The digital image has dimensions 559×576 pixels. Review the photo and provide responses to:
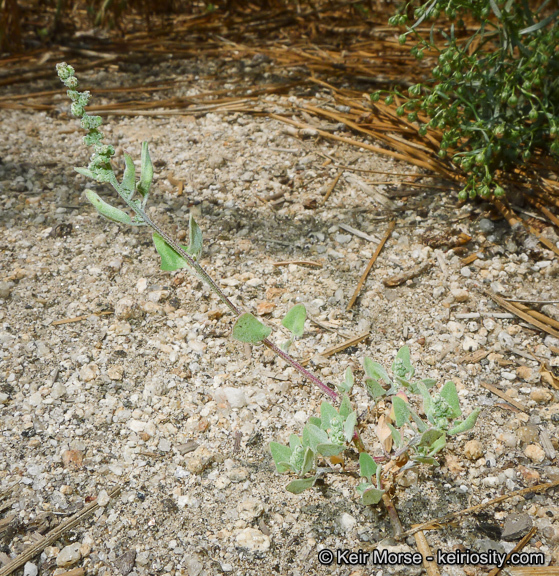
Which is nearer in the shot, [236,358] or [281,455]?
[281,455]

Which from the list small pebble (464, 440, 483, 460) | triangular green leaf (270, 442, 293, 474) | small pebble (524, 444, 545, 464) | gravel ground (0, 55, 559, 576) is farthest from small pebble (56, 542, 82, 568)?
small pebble (524, 444, 545, 464)

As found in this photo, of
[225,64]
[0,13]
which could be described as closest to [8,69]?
[0,13]

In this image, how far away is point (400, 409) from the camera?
1.08 metres

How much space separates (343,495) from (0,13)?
3.19 meters

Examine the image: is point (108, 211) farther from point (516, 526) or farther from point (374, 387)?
point (516, 526)

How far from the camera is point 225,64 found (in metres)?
2.93

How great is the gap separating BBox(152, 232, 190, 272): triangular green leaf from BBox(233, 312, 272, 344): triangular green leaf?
0.58ft

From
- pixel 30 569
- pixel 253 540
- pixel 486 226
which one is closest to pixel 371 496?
pixel 253 540

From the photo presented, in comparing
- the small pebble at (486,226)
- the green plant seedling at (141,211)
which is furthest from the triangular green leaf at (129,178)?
the small pebble at (486,226)

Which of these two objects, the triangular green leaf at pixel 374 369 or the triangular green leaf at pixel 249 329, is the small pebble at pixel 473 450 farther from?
the triangular green leaf at pixel 249 329

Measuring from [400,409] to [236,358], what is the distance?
1.90ft

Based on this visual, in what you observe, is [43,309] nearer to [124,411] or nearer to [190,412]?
[124,411]

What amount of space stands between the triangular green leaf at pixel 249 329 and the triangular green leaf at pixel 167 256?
18 cm

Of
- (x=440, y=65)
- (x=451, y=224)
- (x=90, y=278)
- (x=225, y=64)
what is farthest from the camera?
(x=225, y=64)
